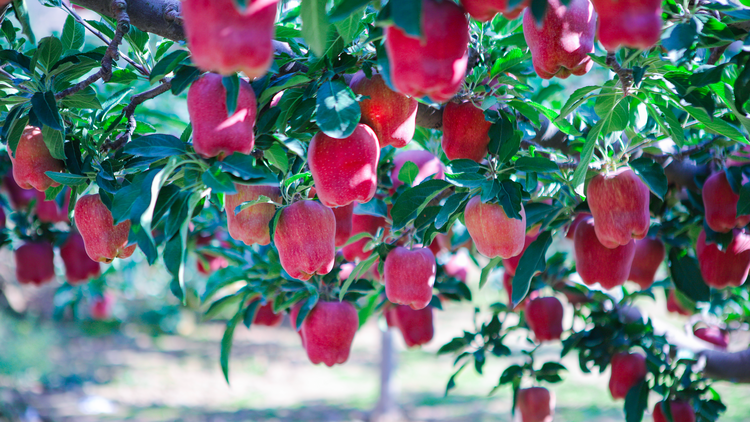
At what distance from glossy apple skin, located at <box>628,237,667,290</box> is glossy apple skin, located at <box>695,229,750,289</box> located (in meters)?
0.13

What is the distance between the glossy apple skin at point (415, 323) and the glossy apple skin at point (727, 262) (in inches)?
25.5

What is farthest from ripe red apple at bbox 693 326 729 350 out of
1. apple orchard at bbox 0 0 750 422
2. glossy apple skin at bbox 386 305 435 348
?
glossy apple skin at bbox 386 305 435 348

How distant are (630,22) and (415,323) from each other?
3.49 ft

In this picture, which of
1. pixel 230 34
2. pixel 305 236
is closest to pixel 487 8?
pixel 230 34

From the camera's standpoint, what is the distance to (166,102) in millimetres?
2432

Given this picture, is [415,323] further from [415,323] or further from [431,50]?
[431,50]

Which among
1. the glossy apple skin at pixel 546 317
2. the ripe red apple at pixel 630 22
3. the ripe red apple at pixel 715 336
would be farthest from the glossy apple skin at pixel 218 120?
the ripe red apple at pixel 715 336

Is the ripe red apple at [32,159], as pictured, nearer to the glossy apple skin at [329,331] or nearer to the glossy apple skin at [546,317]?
the glossy apple skin at [329,331]

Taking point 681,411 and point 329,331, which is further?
point 681,411

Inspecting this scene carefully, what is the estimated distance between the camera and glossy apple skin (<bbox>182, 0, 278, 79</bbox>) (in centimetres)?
48

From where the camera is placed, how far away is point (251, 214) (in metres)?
0.86

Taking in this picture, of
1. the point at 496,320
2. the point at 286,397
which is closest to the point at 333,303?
the point at 496,320

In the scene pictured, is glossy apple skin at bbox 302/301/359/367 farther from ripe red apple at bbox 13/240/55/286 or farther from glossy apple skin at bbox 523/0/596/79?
ripe red apple at bbox 13/240/55/286

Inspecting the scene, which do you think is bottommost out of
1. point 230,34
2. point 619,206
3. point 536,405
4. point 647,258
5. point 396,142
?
point 536,405
